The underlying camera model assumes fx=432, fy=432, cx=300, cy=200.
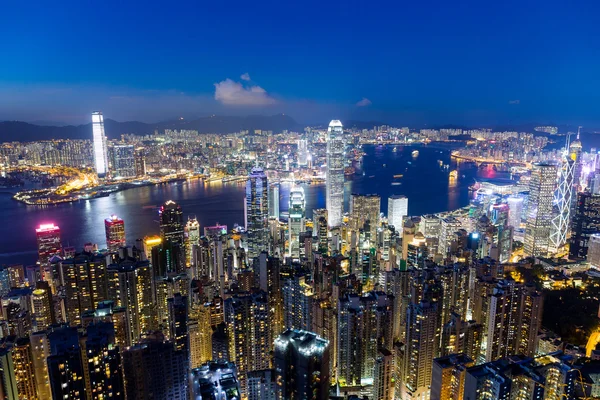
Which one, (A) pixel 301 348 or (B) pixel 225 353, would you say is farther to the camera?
(B) pixel 225 353

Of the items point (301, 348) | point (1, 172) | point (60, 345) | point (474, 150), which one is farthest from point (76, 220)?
point (474, 150)

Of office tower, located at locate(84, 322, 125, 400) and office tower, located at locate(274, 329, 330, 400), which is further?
office tower, located at locate(84, 322, 125, 400)

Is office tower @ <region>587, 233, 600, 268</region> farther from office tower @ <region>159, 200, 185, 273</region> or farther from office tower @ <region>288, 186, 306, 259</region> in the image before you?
office tower @ <region>159, 200, 185, 273</region>

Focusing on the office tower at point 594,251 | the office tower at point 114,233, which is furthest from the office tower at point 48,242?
the office tower at point 594,251

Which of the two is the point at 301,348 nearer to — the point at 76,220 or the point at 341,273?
the point at 341,273

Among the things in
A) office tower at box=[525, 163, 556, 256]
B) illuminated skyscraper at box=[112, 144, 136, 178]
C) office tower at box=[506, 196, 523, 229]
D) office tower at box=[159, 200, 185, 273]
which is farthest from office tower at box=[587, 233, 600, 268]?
illuminated skyscraper at box=[112, 144, 136, 178]

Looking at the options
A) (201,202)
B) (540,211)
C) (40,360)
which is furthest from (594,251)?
(201,202)
